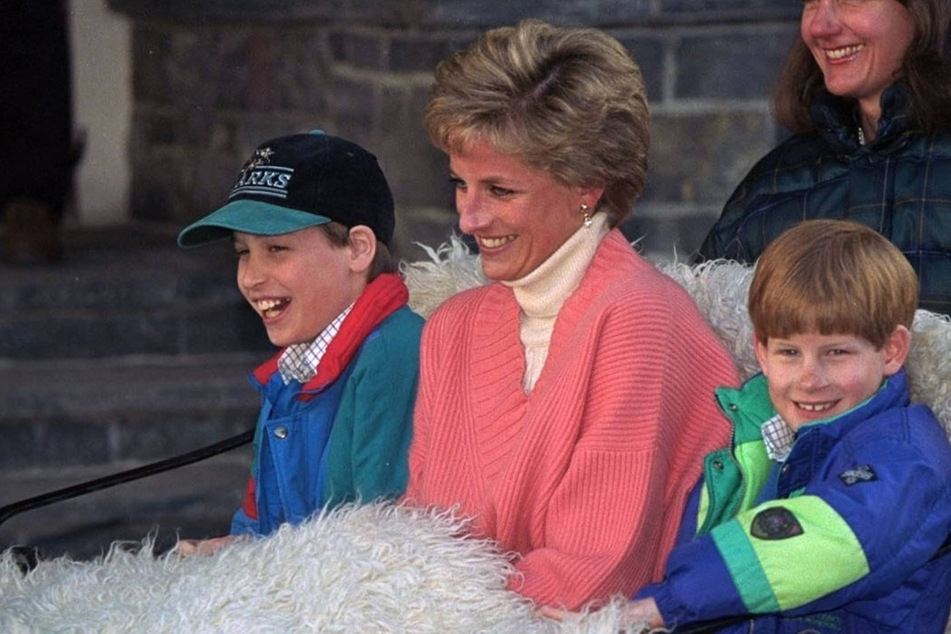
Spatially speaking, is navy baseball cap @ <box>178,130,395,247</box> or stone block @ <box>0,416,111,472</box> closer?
navy baseball cap @ <box>178,130,395,247</box>

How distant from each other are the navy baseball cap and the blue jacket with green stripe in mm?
807

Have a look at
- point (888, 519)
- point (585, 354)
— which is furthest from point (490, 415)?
point (888, 519)

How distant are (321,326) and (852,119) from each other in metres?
1.15

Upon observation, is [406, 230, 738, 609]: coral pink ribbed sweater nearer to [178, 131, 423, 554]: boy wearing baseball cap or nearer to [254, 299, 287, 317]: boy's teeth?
[178, 131, 423, 554]: boy wearing baseball cap

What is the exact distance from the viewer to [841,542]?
2.37m

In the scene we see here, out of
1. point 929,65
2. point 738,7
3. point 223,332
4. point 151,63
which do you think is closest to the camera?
point 929,65

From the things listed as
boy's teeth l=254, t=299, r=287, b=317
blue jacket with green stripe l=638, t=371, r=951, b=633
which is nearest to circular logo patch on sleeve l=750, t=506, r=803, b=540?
blue jacket with green stripe l=638, t=371, r=951, b=633

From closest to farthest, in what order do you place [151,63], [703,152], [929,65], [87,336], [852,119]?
[929,65]
[852,119]
[703,152]
[87,336]
[151,63]

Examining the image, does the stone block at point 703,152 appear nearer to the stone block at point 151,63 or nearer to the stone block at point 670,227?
the stone block at point 670,227

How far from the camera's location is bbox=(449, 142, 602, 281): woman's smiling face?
2.68 m

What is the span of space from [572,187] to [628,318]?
0.76 ft

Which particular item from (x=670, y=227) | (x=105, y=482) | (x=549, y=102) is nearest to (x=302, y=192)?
(x=549, y=102)

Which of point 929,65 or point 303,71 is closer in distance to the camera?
point 929,65

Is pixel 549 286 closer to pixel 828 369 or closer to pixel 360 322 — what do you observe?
pixel 360 322
